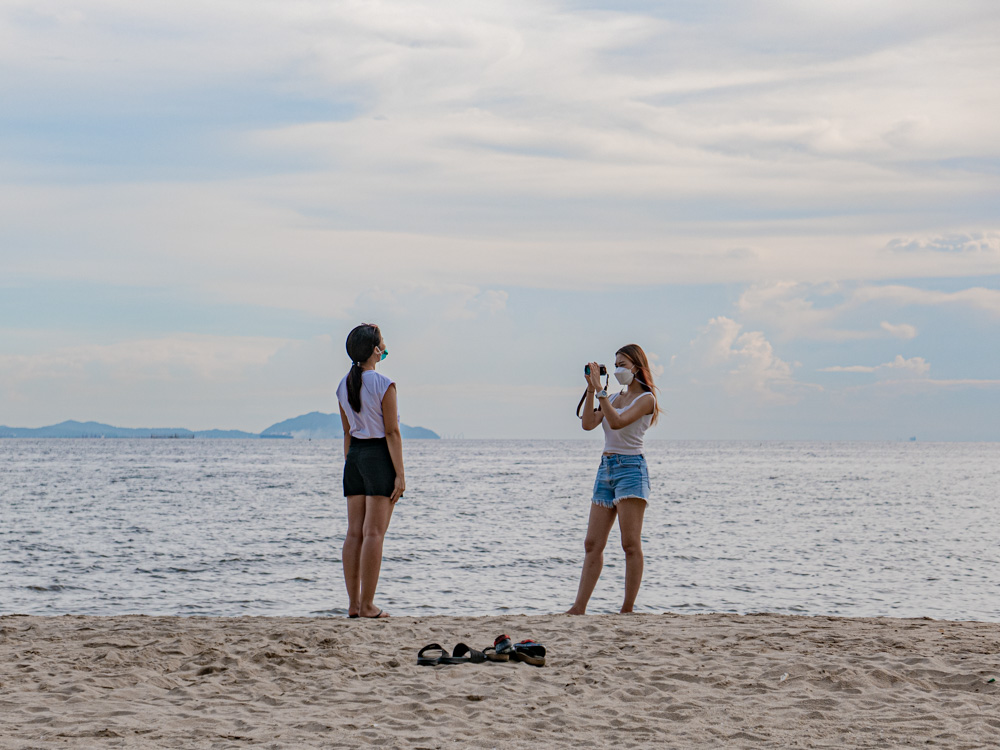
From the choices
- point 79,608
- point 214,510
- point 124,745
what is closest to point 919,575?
point 79,608

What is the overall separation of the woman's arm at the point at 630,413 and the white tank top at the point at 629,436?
0.06m

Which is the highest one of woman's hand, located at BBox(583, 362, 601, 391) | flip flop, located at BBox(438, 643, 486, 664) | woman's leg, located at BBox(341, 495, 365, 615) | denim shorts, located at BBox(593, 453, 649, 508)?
woman's hand, located at BBox(583, 362, 601, 391)

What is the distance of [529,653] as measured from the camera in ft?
18.2

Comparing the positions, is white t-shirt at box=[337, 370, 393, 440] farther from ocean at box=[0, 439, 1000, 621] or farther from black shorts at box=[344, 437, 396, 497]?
ocean at box=[0, 439, 1000, 621]

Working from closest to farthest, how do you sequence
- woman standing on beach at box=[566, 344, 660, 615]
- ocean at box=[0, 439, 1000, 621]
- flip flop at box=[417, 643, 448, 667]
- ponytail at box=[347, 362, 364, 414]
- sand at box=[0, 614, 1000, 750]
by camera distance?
sand at box=[0, 614, 1000, 750]
flip flop at box=[417, 643, 448, 667]
ponytail at box=[347, 362, 364, 414]
woman standing on beach at box=[566, 344, 660, 615]
ocean at box=[0, 439, 1000, 621]

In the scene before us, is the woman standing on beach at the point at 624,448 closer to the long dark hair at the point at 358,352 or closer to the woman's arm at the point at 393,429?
the woman's arm at the point at 393,429

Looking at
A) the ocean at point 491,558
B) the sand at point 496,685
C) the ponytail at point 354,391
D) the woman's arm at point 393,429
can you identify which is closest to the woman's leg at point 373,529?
the woman's arm at point 393,429

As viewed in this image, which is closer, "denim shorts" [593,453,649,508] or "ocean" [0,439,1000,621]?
"denim shorts" [593,453,649,508]

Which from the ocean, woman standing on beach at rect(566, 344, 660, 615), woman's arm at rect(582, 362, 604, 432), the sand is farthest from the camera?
the ocean

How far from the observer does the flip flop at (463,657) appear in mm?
5459

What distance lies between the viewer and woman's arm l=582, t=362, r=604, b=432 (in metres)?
7.01

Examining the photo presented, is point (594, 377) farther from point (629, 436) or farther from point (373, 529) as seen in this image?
point (373, 529)

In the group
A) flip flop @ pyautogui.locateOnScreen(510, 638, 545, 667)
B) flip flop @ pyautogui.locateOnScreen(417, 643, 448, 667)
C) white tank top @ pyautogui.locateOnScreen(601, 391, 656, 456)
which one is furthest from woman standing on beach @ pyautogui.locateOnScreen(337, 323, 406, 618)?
white tank top @ pyautogui.locateOnScreen(601, 391, 656, 456)

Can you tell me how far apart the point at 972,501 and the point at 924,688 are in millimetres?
31800
